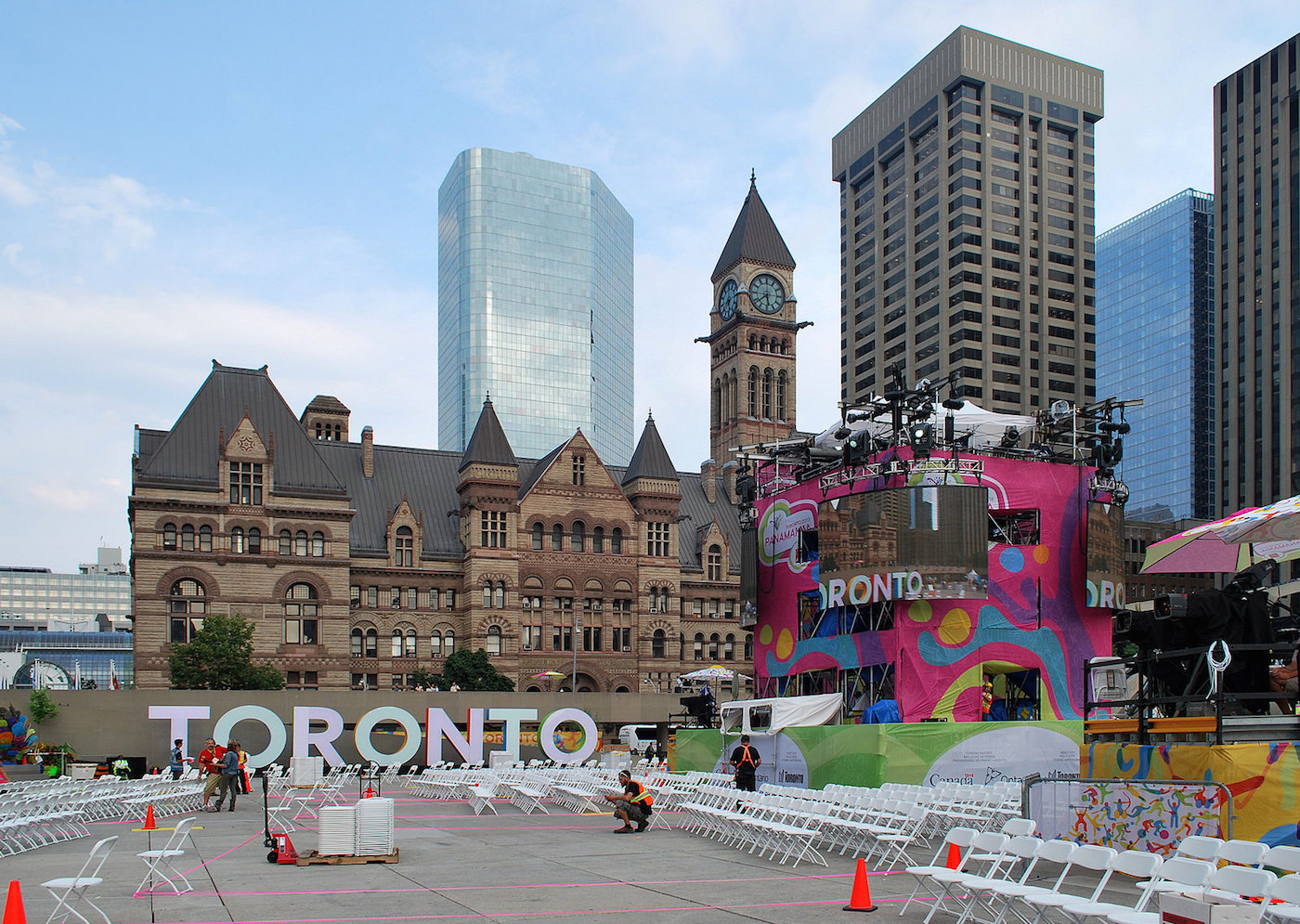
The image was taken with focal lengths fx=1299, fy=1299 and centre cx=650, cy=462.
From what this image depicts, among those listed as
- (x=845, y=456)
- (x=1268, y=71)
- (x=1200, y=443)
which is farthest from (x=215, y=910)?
(x=1200, y=443)

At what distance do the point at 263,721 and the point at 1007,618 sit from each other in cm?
2440

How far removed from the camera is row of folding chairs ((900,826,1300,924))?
441 inches

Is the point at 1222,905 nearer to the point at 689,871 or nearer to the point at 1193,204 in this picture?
the point at 689,871

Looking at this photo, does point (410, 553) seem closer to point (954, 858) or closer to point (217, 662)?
point (217, 662)

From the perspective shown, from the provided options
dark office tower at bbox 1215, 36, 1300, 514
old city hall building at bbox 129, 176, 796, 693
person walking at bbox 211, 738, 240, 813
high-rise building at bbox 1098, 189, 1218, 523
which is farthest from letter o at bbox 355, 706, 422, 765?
high-rise building at bbox 1098, 189, 1218, 523

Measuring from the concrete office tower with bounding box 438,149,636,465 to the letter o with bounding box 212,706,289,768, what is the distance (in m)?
122

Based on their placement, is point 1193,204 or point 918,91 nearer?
point 918,91

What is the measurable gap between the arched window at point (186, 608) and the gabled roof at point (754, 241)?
50733mm

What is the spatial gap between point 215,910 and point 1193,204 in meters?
157

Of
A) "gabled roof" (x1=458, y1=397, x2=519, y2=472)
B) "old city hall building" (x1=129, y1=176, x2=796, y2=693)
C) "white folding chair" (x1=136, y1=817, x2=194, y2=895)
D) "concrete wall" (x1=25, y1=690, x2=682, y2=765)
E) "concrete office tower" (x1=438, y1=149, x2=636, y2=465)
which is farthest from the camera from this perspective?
"concrete office tower" (x1=438, y1=149, x2=636, y2=465)

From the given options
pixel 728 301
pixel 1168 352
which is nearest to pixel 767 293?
pixel 728 301

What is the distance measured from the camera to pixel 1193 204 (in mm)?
151750

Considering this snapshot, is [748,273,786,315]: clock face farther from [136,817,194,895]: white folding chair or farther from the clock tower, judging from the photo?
[136,817,194,895]: white folding chair

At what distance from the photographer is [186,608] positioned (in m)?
69.0
